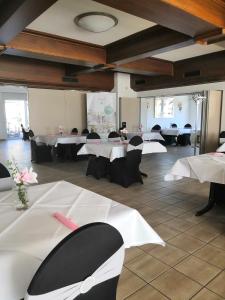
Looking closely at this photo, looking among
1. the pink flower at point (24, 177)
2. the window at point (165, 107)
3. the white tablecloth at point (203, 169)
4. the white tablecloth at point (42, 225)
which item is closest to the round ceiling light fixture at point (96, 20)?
the white tablecloth at point (203, 169)

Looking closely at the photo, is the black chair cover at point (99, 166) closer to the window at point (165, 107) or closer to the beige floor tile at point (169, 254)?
the beige floor tile at point (169, 254)

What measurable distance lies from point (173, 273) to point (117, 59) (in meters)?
4.36

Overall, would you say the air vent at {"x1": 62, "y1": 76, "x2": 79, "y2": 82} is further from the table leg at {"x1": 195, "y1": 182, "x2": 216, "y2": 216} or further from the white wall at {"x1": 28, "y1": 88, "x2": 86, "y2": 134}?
the table leg at {"x1": 195, "y1": 182, "x2": 216, "y2": 216}

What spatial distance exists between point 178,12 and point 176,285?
9.10 ft

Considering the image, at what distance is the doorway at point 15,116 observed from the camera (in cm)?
→ 1379

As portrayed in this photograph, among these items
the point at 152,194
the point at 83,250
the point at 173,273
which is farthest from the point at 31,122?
the point at 83,250

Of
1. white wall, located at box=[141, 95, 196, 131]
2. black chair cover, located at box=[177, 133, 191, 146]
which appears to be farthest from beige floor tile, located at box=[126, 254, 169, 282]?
white wall, located at box=[141, 95, 196, 131]

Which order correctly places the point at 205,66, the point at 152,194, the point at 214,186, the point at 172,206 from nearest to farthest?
the point at 214,186 → the point at 172,206 → the point at 152,194 → the point at 205,66

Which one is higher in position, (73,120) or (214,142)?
(73,120)

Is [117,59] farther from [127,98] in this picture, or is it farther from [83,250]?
[83,250]

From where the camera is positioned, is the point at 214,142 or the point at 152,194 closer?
the point at 152,194

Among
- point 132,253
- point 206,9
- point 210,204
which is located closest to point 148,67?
point 206,9

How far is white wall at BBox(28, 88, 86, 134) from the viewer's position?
7402 mm

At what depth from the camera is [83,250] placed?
87 centimetres
